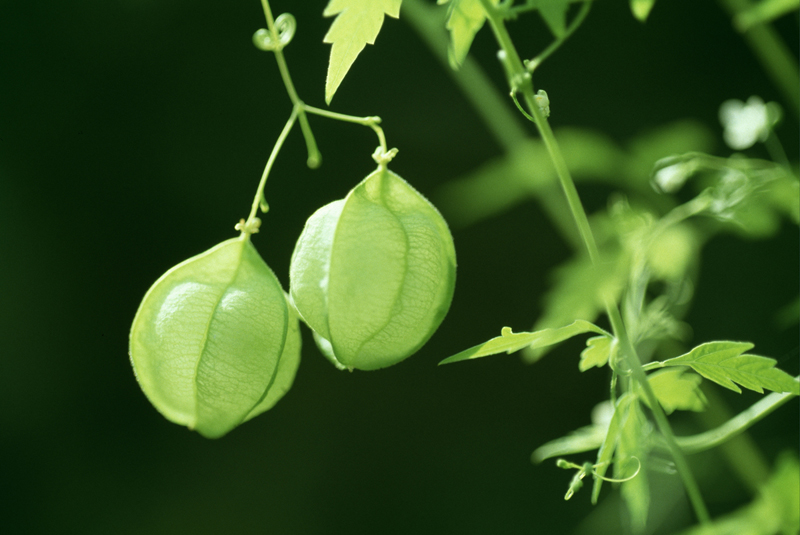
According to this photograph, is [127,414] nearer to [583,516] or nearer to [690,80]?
[583,516]

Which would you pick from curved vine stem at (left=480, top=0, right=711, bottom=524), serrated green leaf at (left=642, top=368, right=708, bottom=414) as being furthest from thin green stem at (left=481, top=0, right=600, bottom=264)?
serrated green leaf at (left=642, top=368, right=708, bottom=414)

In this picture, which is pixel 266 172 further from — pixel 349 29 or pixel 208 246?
pixel 208 246

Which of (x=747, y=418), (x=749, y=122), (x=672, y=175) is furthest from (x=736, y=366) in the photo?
(x=749, y=122)

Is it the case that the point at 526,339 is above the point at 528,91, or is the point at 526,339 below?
below

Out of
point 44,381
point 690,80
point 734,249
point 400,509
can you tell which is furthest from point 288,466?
point 690,80

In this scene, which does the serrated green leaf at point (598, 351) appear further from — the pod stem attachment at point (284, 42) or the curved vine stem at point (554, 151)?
the pod stem attachment at point (284, 42)

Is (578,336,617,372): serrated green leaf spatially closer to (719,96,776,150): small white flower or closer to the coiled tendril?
the coiled tendril

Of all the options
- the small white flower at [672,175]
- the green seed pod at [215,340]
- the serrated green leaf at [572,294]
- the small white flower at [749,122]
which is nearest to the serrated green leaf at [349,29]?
the green seed pod at [215,340]
